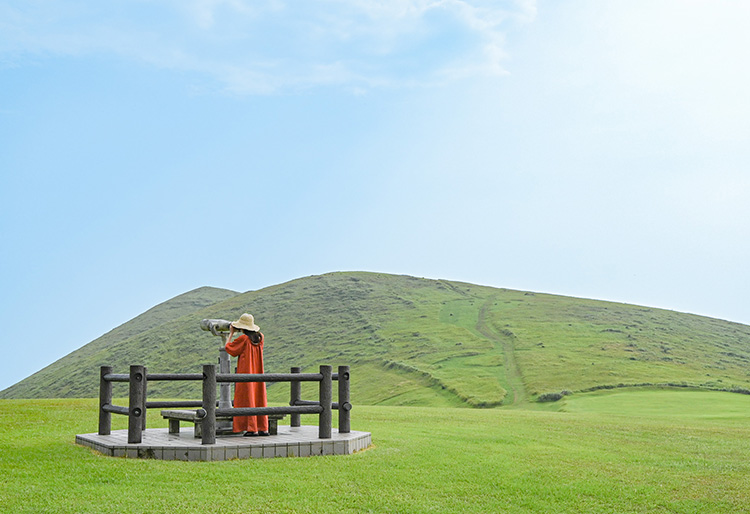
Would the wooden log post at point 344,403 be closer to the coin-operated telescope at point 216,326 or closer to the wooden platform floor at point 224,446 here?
the wooden platform floor at point 224,446

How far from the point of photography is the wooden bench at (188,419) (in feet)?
37.2

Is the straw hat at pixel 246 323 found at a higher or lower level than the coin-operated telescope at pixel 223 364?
higher

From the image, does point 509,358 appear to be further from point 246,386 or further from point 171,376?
point 171,376

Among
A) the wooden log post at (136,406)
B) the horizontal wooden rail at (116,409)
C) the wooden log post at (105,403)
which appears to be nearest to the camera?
the wooden log post at (136,406)

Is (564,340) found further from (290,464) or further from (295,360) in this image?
(290,464)

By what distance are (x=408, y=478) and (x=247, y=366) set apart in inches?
164

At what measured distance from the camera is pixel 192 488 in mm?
8656

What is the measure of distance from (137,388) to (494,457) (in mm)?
6548

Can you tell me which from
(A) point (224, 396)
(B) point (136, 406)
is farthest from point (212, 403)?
(A) point (224, 396)

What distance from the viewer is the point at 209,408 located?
10898 mm

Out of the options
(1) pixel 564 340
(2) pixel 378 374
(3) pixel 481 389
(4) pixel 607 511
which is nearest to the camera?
(4) pixel 607 511

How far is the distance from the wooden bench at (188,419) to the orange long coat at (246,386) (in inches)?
7.7

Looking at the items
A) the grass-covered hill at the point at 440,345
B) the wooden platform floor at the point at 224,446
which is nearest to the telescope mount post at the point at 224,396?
the wooden platform floor at the point at 224,446

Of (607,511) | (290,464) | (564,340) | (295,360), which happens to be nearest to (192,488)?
(290,464)
